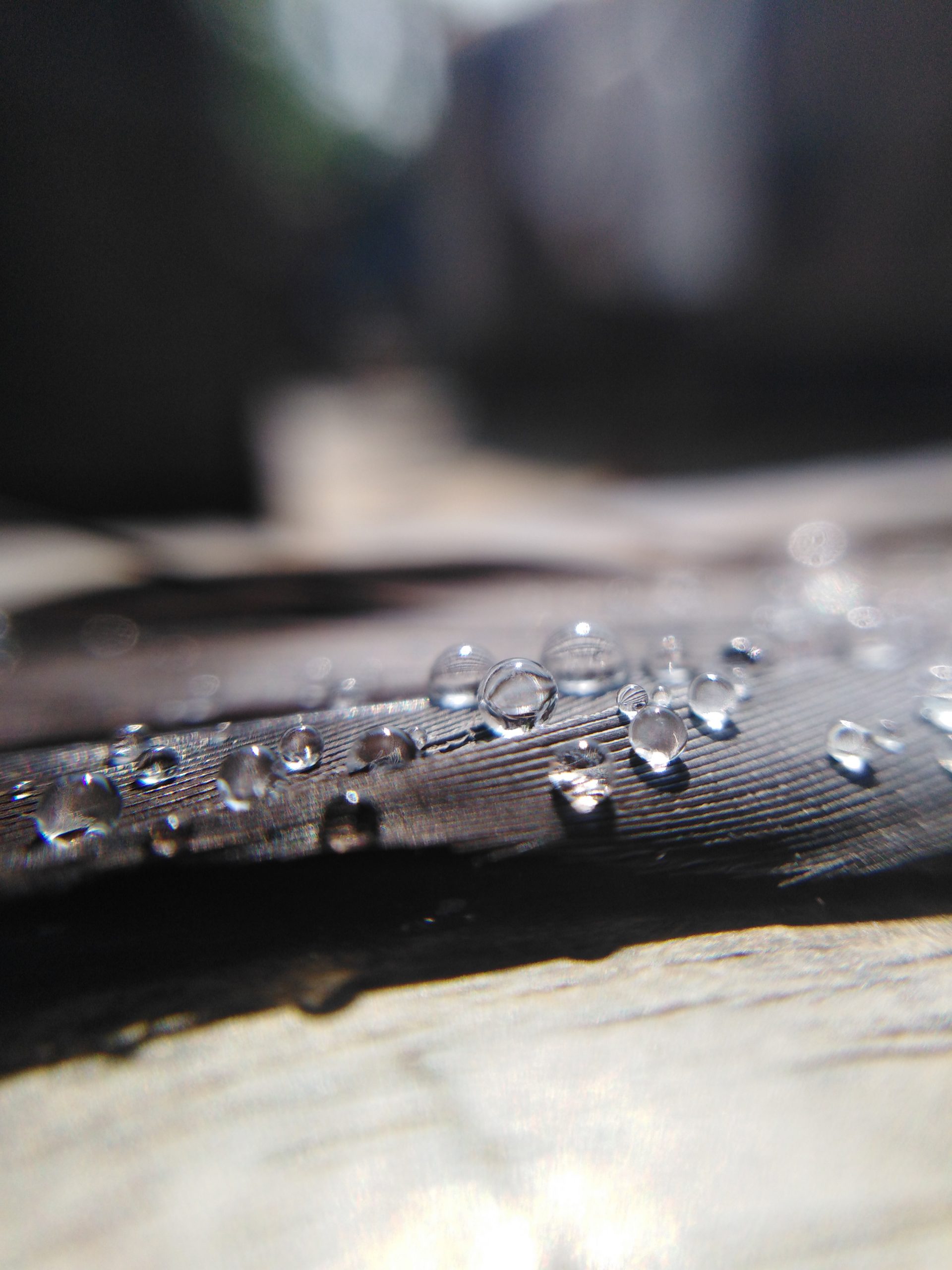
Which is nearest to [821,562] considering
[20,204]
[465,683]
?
[465,683]

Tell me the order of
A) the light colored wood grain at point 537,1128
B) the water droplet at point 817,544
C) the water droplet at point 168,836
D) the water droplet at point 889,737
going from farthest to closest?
1. the water droplet at point 817,544
2. the water droplet at point 889,737
3. the water droplet at point 168,836
4. the light colored wood grain at point 537,1128

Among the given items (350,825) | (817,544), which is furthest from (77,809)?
(817,544)

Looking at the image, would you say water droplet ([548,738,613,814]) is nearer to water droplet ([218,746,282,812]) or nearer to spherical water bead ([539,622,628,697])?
spherical water bead ([539,622,628,697])

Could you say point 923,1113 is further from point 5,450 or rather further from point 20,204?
point 20,204

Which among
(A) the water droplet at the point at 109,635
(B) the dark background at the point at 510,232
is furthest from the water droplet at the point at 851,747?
(B) the dark background at the point at 510,232

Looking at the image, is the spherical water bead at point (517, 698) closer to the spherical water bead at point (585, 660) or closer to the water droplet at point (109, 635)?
the spherical water bead at point (585, 660)

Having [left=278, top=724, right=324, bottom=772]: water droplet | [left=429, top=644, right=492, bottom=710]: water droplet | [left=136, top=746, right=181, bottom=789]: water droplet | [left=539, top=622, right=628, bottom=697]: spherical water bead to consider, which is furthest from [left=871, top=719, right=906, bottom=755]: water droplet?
[left=136, top=746, right=181, bottom=789]: water droplet
